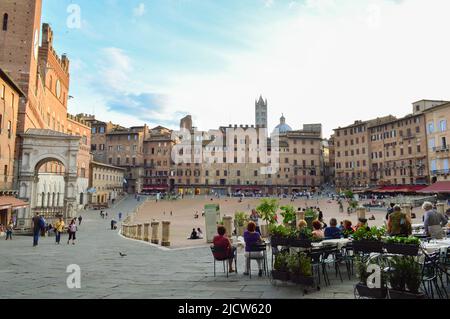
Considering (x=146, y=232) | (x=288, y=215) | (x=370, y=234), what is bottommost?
(x=146, y=232)

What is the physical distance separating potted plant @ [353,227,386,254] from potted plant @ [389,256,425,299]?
0.95 meters

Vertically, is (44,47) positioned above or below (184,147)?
above

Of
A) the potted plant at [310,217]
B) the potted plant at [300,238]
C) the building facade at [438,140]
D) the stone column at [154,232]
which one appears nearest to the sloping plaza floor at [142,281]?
the potted plant at [300,238]

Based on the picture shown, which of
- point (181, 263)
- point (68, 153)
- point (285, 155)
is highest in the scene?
point (285, 155)

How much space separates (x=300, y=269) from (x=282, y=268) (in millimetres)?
445

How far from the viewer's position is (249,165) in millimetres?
83062

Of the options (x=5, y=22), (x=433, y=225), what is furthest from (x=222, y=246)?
(x=5, y=22)

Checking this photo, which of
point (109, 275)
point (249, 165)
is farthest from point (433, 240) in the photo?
point (249, 165)

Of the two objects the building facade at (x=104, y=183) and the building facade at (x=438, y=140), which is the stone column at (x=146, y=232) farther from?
the building facade at (x=438, y=140)

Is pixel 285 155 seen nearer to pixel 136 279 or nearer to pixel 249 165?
pixel 249 165

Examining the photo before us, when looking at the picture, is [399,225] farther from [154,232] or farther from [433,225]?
[154,232]

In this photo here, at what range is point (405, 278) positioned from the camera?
201 inches

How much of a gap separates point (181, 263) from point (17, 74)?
108 ft

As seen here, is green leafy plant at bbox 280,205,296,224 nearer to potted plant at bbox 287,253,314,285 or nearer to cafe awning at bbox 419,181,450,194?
potted plant at bbox 287,253,314,285
